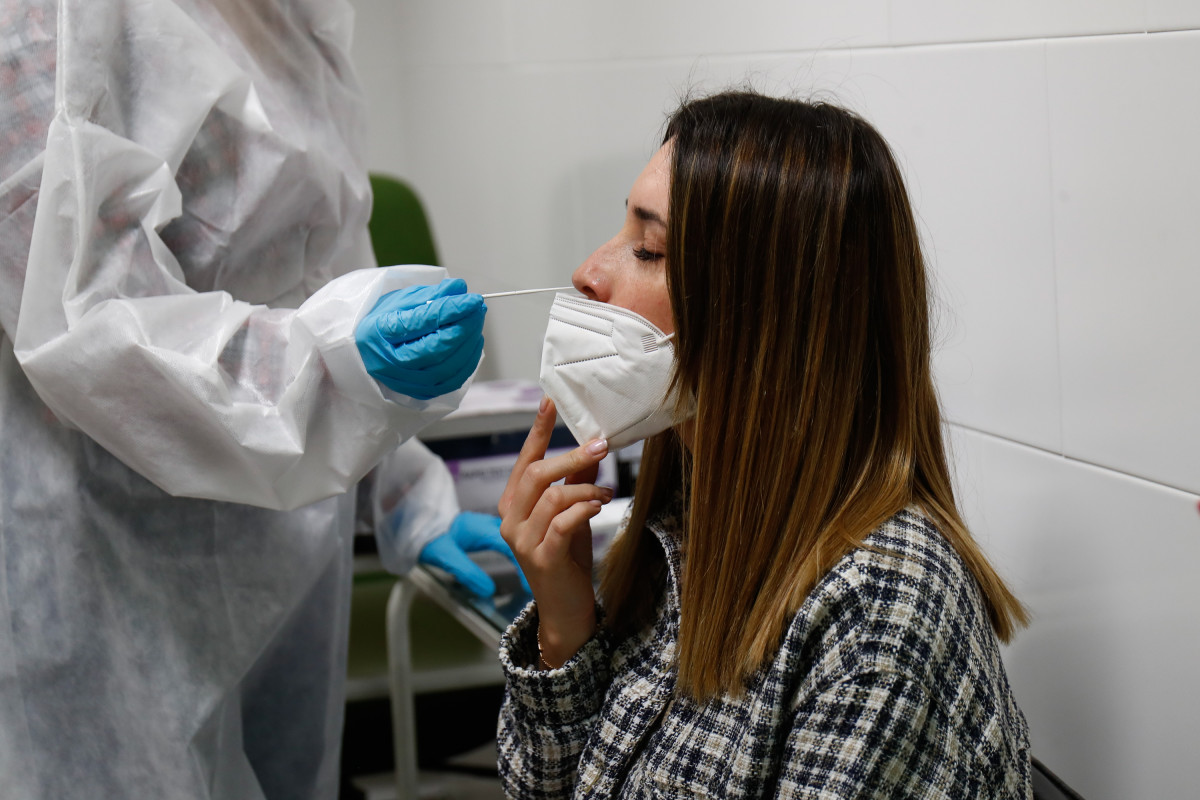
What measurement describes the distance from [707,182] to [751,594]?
363 millimetres

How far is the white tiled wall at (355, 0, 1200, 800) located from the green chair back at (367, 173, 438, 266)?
1290 mm

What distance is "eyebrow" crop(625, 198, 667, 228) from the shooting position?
93cm

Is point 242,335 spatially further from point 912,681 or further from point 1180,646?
point 1180,646

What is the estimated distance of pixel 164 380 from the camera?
104cm

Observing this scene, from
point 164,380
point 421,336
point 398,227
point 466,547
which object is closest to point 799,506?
point 421,336

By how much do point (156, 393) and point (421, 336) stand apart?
0.28 metres

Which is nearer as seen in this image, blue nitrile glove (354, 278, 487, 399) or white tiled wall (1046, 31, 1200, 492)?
white tiled wall (1046, 31, 1200, 492)

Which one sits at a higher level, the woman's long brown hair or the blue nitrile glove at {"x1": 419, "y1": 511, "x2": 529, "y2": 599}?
the woman's long brown hair

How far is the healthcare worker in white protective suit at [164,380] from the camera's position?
41.0 inches

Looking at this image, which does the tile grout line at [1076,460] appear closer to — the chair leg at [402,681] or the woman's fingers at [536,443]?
the woman's fingers at [536,443]

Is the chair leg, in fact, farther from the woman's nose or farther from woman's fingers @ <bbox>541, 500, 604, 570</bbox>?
the woman's nose

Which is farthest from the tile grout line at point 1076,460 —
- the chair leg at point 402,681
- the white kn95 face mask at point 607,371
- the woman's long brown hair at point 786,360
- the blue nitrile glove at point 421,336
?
the chair leg at point 402,681

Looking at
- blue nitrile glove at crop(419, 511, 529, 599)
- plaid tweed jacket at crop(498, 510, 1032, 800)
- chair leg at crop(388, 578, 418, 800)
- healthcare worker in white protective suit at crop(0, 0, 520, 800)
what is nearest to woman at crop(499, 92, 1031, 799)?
plaid tweed jacket at crop(498, 510, 1032, 800)

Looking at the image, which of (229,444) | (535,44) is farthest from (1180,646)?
(535,44)
